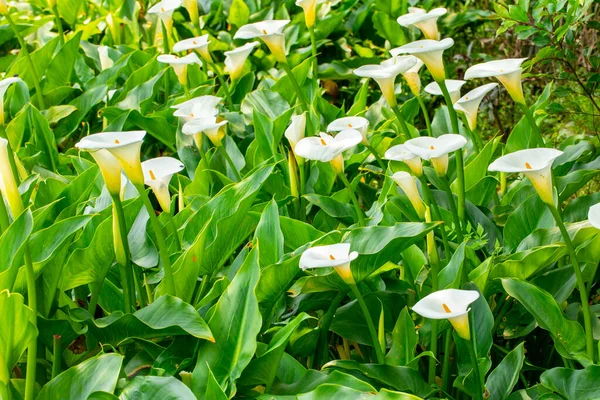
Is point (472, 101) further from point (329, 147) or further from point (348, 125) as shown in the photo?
point (329, 147)

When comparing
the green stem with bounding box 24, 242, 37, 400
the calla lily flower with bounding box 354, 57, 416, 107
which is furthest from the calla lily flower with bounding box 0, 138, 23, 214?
the calla lily flower with bounding box 354, 57, 416, 107

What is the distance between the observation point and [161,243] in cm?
166

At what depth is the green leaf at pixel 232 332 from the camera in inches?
61.8

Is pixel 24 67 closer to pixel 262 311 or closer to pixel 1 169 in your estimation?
pixel 1 169

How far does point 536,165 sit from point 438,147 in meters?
0.25

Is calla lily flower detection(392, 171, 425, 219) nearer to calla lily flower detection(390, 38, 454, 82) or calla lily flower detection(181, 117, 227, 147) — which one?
calla lily flower detection(390, 38, 454, 82)

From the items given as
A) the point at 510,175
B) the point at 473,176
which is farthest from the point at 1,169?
the point at 510,175

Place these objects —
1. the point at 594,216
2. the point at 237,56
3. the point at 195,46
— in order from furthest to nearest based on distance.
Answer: the point at 237,56
the point at 195,46
the point at 594,216

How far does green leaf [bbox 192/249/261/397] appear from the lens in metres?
1.57

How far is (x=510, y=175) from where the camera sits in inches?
127

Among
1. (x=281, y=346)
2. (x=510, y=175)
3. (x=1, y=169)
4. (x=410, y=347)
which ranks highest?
Answer: (x=1, y=169)

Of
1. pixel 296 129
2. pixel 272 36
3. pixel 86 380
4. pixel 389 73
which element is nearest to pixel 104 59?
pixel 272 36

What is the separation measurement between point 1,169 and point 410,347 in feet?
3.05

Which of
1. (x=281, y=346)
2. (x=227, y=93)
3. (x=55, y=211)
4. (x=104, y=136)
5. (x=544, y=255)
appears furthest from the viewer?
(x=227, y=93)
